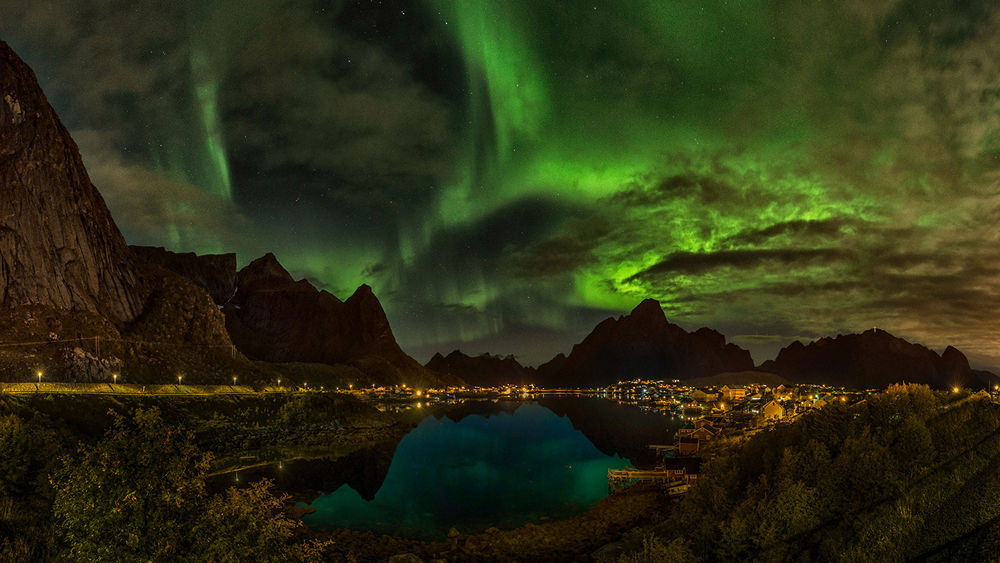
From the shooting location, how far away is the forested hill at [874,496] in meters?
21.4

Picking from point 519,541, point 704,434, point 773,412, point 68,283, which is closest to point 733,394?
point 773,412

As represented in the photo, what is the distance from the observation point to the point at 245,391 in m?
117

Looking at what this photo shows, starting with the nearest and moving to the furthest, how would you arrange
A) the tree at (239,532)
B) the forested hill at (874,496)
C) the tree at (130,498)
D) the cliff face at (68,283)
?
1. the tree at (130,498)
2. the tree at (239,532)
3. the forested hill at (874,496)
4. the cliff face at (68,283)

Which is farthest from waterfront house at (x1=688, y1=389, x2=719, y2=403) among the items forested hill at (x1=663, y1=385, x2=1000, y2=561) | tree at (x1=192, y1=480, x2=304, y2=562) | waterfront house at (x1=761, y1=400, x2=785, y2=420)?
tree at (x1=192, y1=480, x2=304, y2=562)

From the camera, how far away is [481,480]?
72.8 m

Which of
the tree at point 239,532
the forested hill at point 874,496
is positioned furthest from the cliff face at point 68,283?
the forested hill at point 874,496

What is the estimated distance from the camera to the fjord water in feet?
166

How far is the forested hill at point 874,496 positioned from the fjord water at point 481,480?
84.7 ft

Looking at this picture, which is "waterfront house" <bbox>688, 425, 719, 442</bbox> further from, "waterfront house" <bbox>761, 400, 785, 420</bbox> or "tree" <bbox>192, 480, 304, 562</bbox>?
"tree" <bbox>192, 480, 304, 562</bbox>

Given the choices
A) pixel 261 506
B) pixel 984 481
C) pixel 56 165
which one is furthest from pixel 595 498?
pixel 56 165

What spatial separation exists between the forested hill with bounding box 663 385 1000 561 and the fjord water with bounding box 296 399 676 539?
84.7ft

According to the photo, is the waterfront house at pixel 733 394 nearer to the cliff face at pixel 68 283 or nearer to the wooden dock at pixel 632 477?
the wooden dock at pixel 632 477

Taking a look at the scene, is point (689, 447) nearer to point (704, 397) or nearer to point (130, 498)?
point (130, 498)

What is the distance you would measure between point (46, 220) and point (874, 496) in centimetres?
18107
